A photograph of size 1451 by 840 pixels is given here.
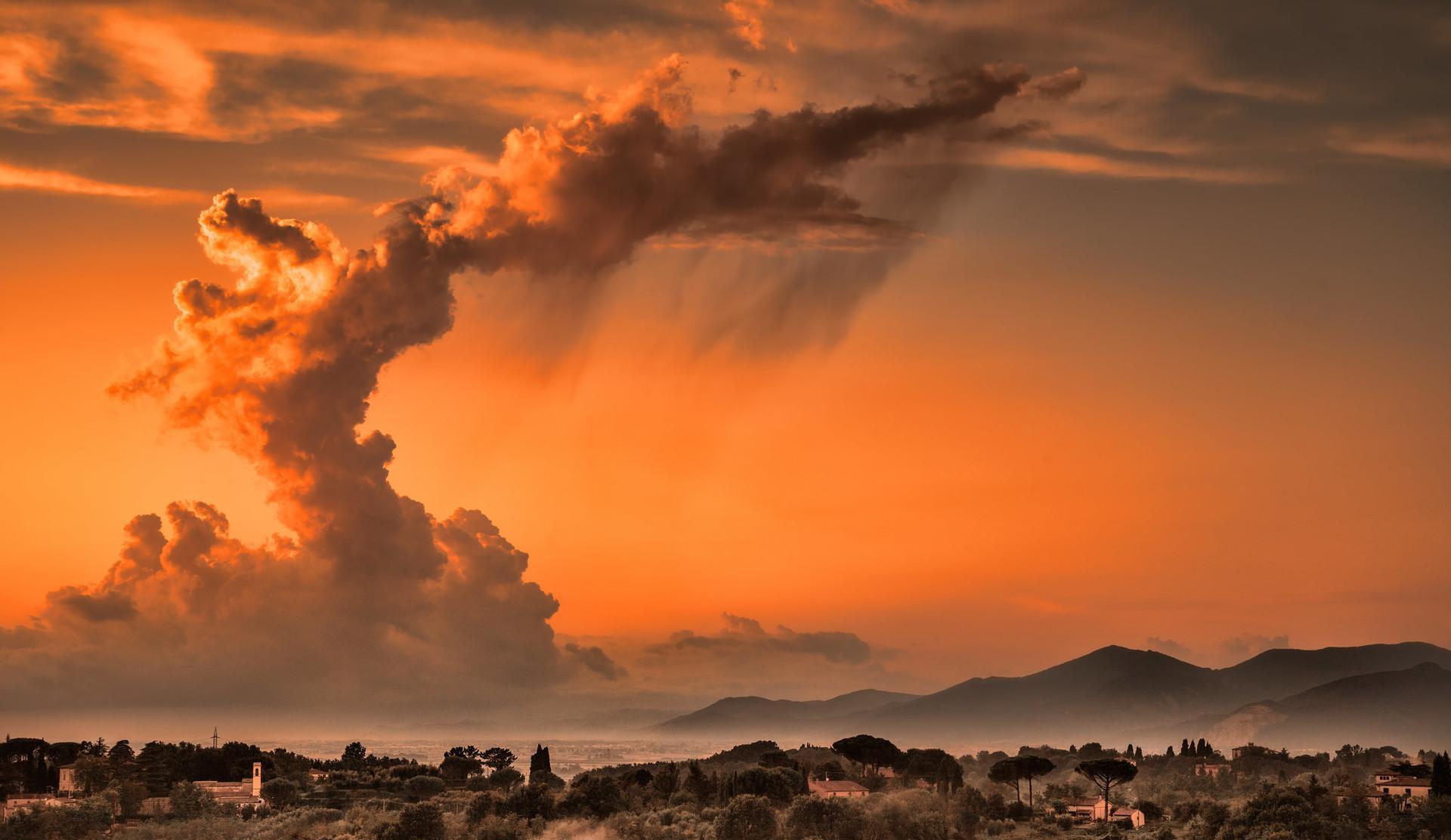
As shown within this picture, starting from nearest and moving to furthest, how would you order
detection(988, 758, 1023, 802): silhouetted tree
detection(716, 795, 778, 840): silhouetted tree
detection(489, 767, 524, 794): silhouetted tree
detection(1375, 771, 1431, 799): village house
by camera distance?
detection(716, 795, 778, 840): silhouetted tree < detection(1375, 771, 1431, 799): village house < detection(489, 767, 524, 794): silhouetted tree < detection(988, 758, 1023, 802): silhouetted tree

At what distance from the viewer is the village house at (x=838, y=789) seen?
13888 cm

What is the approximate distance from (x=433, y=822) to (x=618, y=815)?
17819mm

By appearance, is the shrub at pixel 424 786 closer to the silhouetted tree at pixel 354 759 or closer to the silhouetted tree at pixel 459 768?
the silhouetted tree at pixel 459 768

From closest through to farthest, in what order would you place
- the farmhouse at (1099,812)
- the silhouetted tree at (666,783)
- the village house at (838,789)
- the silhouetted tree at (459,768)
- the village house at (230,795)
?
the village house at (230,795) < the farmhouse at (1099,812) < the silhouetted tree at (666,783) < the village house at (838,789) < the silhouetted tree at (459,768)

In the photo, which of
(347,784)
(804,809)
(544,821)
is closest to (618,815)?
(544,821)

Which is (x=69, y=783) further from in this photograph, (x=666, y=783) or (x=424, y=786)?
(x=666, y=783)

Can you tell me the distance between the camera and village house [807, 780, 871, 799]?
13888cm

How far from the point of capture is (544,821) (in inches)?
4215

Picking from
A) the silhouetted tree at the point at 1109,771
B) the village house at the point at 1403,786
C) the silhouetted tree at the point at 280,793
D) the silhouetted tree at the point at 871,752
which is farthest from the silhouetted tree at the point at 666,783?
the village house at the point at 1403,786

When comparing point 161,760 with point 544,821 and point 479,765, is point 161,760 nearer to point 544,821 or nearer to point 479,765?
point 479,765

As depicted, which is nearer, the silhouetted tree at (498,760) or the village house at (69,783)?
the village house at (69,783)

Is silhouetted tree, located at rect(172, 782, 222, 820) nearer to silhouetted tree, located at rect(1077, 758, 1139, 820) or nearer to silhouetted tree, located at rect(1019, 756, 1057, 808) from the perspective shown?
silhouetted tree, located at rect(1019, 756, 1057, 808)

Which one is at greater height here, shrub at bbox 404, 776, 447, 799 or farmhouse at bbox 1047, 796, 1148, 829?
shrub at bbox 404, 776, 447, 799

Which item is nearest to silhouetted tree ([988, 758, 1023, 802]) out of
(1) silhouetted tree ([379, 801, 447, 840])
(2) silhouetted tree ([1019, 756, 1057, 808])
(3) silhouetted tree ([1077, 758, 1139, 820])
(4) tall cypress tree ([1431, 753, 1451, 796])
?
(2) silhouetted tree ([1019, 756, 1057, 808])
